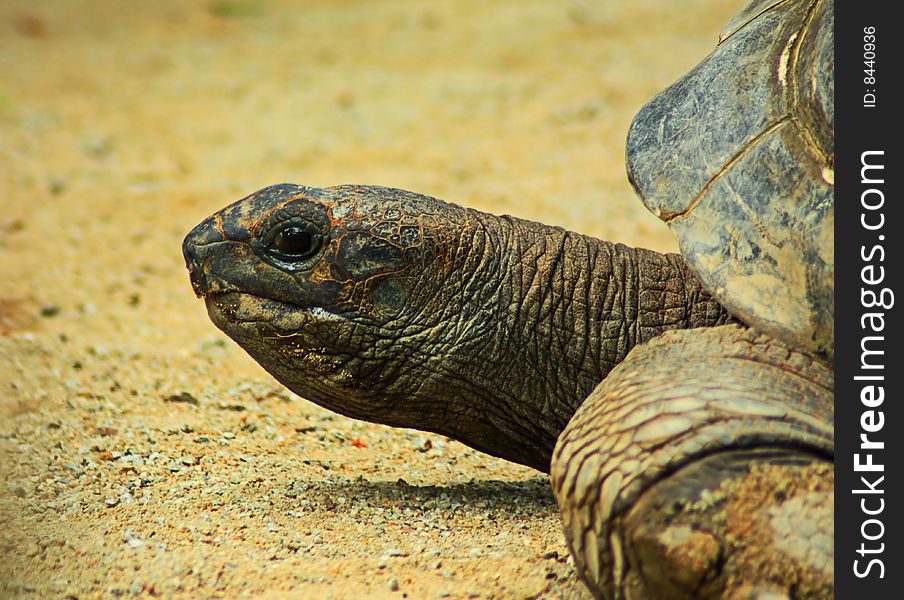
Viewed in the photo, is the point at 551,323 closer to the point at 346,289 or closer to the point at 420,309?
the point at 420,309

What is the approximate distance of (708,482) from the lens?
2078mm

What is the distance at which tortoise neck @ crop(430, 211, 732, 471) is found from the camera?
2.86 m

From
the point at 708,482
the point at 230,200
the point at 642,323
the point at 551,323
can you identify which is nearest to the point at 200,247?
the point at 551,323

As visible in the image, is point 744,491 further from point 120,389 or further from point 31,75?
point 31,75

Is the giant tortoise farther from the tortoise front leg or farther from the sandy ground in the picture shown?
the sandy ground

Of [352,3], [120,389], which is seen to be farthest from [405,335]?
[352,3]

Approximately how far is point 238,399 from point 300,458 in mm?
597

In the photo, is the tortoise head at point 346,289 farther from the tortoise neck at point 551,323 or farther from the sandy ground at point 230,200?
the sandy ground at point 230,200

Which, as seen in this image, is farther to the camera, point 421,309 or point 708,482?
point 421,309

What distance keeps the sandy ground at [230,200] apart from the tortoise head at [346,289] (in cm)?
43

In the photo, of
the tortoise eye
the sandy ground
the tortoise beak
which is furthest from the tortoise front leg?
the tortoise beak

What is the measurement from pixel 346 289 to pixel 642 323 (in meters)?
0.87

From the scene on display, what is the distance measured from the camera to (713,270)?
8.07 feet

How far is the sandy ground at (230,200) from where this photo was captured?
2627 millimetres
